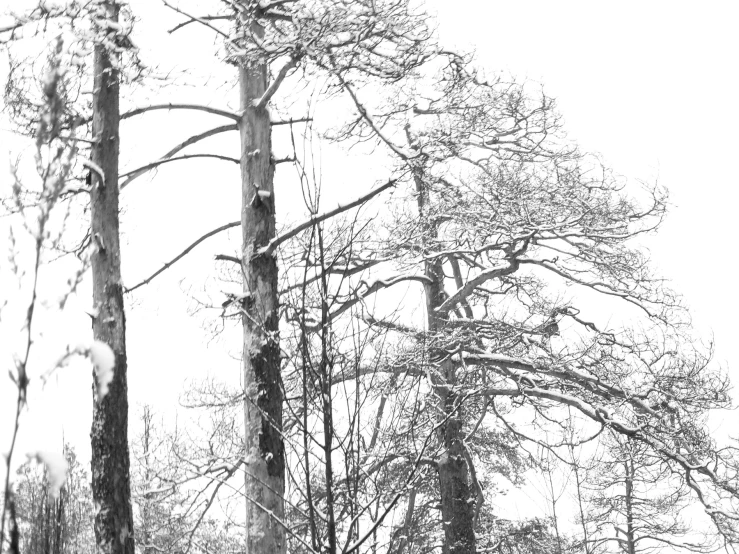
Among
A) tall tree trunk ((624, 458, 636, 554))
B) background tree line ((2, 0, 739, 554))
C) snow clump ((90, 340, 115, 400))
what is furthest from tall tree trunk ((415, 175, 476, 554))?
snow clump ((90, 340, 115, 400))

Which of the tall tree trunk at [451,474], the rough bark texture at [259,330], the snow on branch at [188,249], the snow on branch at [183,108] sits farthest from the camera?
the tall tree trunk at [451,474]

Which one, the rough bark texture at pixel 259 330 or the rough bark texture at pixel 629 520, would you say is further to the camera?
the rough bark texture at pixel 629 520

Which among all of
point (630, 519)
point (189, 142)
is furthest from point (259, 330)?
point (630, 519)

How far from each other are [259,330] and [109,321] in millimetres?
1317

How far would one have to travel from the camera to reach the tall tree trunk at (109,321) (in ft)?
20.6

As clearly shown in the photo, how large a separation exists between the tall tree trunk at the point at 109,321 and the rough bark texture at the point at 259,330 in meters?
1.08

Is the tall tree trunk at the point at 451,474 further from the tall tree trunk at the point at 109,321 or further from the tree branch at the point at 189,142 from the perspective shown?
A: the tall tree trunk at the point at 109,321

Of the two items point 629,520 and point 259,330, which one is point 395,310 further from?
point 629,520

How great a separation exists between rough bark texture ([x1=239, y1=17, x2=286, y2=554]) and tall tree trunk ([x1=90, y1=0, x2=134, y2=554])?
1.08 metres

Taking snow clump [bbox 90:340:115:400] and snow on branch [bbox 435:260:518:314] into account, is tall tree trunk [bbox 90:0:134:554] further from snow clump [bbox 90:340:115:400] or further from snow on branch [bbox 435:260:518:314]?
snow clump [bbox 90:340:115:400]

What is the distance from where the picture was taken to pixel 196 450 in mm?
10062

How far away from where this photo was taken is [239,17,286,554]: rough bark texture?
677 centimetres

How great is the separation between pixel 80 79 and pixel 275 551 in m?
4.76

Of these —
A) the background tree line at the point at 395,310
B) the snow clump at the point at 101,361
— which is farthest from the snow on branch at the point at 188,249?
the snow clump at the point at 101,361
